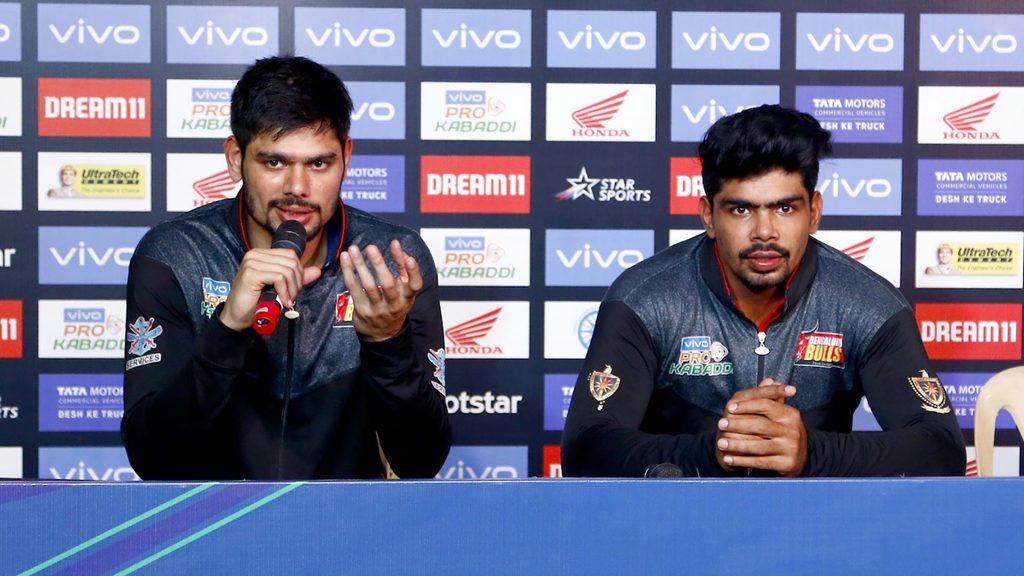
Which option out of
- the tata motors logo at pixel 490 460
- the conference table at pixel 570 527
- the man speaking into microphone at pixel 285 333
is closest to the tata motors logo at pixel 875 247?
the tata motors logo at pixel 490 460

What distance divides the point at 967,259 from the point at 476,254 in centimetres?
128

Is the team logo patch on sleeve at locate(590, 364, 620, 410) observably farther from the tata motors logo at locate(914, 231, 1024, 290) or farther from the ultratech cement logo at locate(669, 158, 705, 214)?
the tata motors logo at locate(914, 231, 1024, 290)

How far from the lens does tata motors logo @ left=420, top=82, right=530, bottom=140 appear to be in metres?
2.75

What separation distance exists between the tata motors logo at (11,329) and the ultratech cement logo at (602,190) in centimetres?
140

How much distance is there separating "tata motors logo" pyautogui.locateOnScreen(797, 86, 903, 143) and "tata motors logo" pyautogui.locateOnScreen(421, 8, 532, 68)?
74 centimetres

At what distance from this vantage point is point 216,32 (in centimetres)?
273

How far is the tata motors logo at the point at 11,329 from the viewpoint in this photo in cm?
271

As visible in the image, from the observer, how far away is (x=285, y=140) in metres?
1.60

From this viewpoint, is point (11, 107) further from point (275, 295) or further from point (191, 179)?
point (275, 295)

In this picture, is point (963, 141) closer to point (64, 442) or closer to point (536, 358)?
point (536, 358)

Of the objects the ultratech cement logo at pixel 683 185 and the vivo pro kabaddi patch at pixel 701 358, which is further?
the ultratech cement logo at pixel 683 185

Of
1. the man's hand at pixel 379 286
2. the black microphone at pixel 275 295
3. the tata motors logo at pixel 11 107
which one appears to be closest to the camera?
the black microphone at pixel 275 295

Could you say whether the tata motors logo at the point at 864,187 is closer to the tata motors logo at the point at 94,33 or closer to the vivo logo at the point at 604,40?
the vivo logo at the point at 604,40

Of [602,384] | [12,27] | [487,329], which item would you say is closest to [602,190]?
[487,329]
